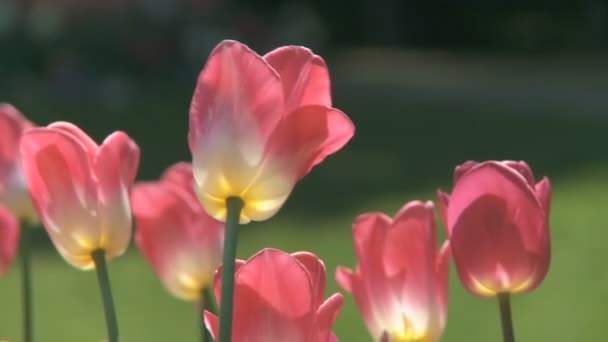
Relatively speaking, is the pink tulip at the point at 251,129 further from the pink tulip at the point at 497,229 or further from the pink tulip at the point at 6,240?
the pink tulip at the point at 6,240

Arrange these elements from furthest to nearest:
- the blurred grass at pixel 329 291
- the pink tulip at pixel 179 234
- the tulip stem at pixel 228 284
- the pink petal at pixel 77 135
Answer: the blurred grass at pixel 329 291 → the pink tulip at pixel 179 234 → the pink petal at pixel 77 135 → the tulip stem at pixel 228 284

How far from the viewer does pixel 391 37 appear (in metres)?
10.5

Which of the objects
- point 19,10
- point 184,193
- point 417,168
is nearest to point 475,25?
point 19,10

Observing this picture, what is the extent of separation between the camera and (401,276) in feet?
1.68

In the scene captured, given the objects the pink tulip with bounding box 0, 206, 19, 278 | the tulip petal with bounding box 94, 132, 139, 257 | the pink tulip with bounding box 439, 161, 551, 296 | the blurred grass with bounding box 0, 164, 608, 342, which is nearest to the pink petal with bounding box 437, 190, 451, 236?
the pink tulip with bounding box 439, 161, 551, 296

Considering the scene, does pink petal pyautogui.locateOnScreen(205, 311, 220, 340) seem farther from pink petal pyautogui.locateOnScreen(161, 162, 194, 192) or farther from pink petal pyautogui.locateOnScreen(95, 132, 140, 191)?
pink petal pyautogui.locateOnScreen(161, 162, 194, 192)

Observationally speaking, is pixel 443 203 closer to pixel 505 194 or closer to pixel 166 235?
pixel 505 194

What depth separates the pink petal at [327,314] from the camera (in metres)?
0.42

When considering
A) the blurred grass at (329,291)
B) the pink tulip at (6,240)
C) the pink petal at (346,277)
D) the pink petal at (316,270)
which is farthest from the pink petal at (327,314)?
the blurred grass at (329,291)

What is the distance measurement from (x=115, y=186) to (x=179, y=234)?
0.40 feet

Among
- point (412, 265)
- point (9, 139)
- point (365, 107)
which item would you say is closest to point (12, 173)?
point (9, 139)

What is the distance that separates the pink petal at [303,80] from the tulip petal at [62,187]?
3.4 inches

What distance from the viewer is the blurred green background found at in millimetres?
3572

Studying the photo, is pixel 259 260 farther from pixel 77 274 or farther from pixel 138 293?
pixel 77 274
